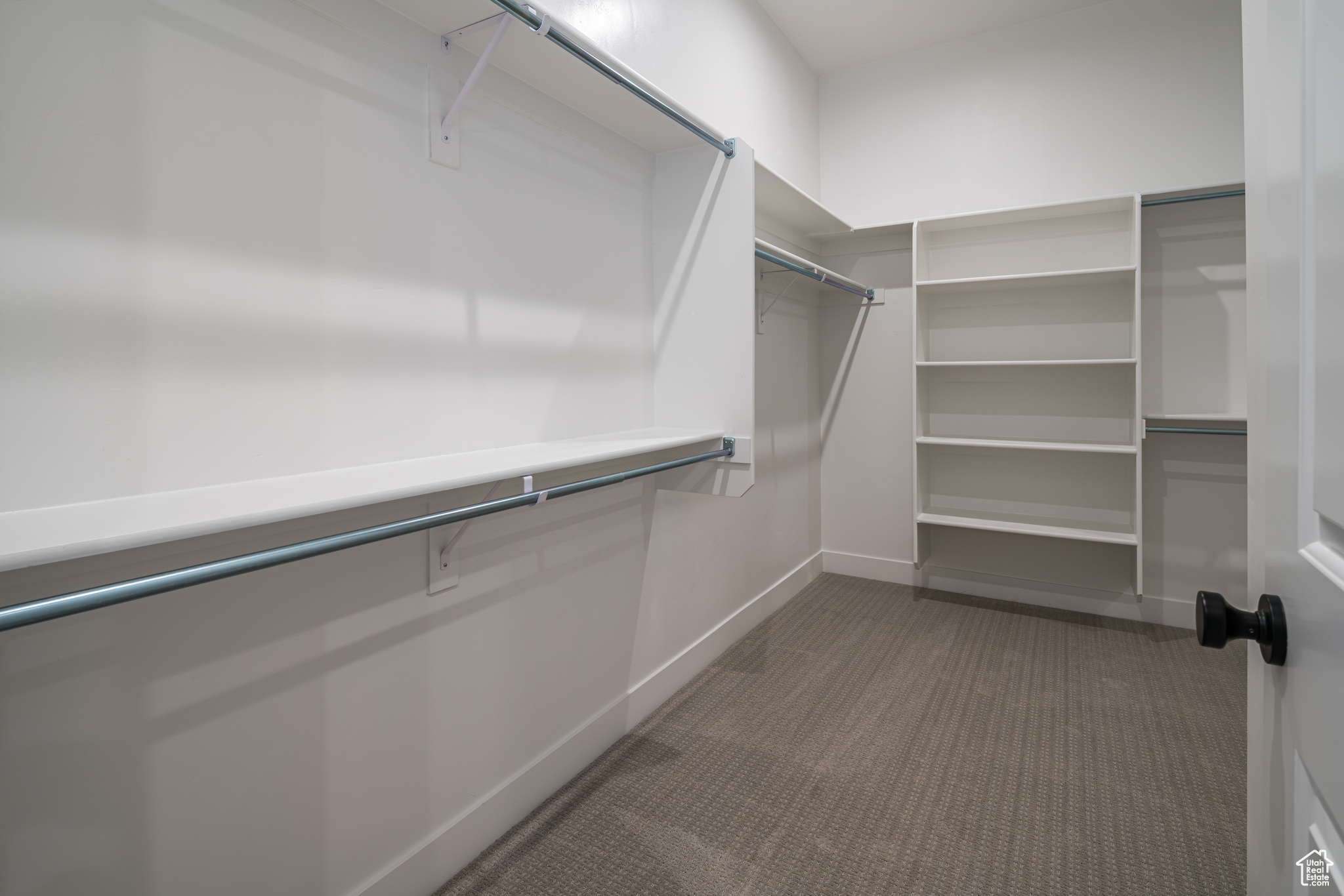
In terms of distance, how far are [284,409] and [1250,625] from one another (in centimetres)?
140

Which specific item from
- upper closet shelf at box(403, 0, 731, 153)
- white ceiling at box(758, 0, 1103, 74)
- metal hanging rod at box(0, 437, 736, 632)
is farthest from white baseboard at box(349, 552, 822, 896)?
white ceiling at box(758, 0, 1103, 74)

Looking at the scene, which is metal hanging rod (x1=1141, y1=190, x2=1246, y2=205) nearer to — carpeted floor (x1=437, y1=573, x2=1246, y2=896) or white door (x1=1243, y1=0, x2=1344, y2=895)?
carpeted floor (x1=437, y1=573, x2=1246, y2=896)

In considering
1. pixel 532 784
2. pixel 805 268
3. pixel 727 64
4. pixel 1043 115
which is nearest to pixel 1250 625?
pixel 532 784

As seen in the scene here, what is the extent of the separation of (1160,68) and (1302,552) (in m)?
3.30

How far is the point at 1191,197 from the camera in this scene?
8.61 ft

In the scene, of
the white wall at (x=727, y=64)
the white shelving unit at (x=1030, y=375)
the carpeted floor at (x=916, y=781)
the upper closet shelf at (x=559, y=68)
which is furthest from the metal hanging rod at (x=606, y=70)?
the carpeted floor at (x=916, y=781)

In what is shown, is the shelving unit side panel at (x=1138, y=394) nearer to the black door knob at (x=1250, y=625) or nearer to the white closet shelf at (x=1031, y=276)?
the white closet shelf at (x=1031, y=276)

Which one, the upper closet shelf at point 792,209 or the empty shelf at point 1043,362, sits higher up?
the upper closet shelf at point 792,209

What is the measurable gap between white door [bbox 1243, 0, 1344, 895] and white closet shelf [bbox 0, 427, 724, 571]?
1051mm

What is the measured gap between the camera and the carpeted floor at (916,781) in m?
1.49

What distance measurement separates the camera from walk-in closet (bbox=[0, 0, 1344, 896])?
2.83 feet

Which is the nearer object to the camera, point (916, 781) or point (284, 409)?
point (284, 409)

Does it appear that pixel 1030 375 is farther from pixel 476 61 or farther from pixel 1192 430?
pixel 476 61

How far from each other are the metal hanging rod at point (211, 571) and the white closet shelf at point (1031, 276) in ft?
7.83
